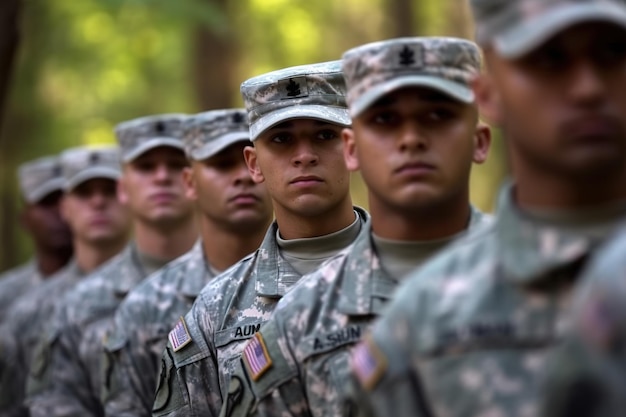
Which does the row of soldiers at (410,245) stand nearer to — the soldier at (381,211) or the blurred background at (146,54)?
the soldier at (381,211)

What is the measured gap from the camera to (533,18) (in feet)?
12.2

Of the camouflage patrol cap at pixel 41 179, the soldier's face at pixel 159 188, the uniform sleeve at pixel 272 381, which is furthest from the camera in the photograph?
the camouflage patrol cap at pixel 41 179

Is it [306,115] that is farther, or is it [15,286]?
[15,286]

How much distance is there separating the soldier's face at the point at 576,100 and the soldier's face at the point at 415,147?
3.97 ft

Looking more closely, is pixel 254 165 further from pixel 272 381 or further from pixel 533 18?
pixel 533 18

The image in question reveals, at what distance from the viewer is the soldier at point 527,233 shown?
12.1 ft

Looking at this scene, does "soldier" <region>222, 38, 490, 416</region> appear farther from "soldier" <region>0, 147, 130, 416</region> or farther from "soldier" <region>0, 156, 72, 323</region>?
"soldier" <region>0, 156, 72, 323</region>

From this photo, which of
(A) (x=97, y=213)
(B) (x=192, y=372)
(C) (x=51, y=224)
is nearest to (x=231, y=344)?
(B) (x=192, y=372)

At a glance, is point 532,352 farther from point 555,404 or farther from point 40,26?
point 40,26

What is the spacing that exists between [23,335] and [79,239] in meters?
1.51

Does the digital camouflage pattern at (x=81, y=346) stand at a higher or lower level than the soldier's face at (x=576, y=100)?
higher

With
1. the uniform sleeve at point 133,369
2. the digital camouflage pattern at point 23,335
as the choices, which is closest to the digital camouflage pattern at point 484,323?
the uniform sleeve at point 133,369

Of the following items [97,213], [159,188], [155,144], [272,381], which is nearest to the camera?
[272,381]

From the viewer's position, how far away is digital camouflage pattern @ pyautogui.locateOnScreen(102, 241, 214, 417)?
880 cm
